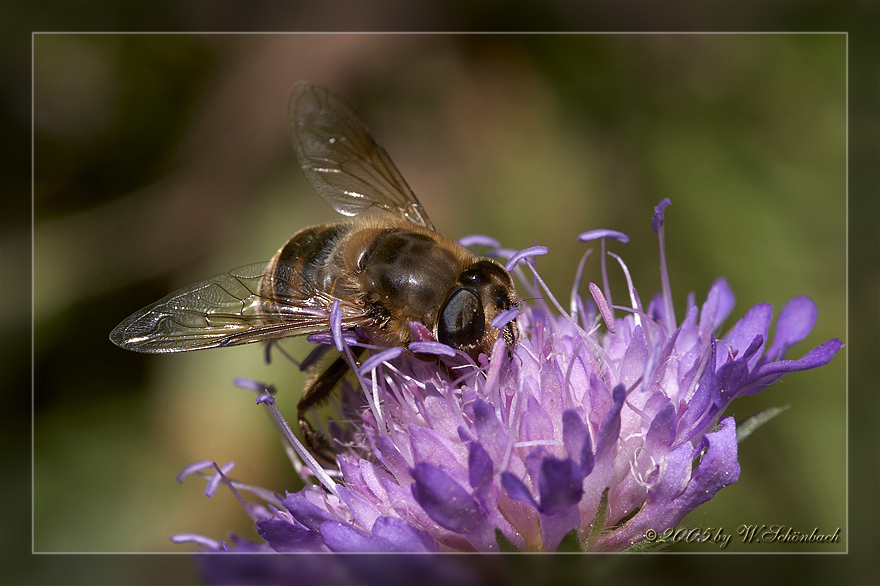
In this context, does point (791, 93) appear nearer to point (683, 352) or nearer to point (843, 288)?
point (843, 288)

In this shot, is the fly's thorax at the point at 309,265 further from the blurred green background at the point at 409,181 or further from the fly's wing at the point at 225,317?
the blurred green background at the point at 409,181

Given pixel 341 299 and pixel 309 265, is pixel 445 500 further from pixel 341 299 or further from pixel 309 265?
pixel 309 265

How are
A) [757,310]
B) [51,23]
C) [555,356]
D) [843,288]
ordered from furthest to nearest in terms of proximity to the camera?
[843,288] < [51,23] < [757,310] < [555,356]

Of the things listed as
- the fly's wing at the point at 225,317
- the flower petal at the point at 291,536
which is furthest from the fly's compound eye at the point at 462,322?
the flower petal at the point at 291,536

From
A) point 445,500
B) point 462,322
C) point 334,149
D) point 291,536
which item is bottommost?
point 291,536

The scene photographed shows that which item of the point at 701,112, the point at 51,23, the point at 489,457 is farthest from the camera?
the point at 701,112

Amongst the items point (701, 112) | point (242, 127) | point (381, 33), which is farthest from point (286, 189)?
point (701, 112)

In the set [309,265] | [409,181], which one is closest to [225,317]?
[309,265]
